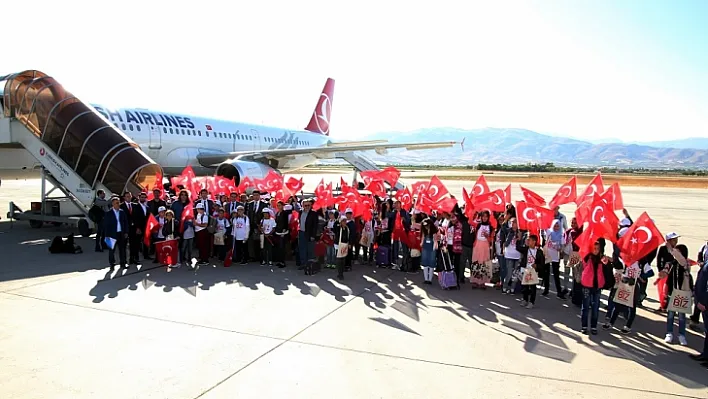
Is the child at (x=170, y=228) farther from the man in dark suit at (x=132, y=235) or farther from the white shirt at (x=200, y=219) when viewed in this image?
the man in dark suit at (x=132, y=235)

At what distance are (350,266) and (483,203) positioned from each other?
11.1ft

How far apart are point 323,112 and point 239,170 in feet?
62.3

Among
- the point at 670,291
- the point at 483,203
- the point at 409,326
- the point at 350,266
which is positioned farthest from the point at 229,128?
the point at 670,291

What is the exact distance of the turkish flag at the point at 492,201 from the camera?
10633mm

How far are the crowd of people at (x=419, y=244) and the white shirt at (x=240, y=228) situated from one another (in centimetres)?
2

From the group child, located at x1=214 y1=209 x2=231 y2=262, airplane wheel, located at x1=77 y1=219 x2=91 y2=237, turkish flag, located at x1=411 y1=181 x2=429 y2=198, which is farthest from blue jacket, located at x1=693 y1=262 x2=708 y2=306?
airplane wheel, located at x1=77 y1=219 x2=91 y2=237

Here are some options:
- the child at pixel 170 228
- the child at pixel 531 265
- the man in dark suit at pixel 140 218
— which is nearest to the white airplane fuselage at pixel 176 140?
the man in dark suit at pixel 140 218

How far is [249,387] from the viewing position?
5.04m

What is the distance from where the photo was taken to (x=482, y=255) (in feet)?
31.4

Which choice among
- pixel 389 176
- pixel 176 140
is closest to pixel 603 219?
pixel 389 176

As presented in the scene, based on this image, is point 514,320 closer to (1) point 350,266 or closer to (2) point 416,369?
(2) point 416,369

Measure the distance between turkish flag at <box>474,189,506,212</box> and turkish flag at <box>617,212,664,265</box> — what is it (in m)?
3.42

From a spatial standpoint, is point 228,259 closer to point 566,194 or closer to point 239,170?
point 566,194

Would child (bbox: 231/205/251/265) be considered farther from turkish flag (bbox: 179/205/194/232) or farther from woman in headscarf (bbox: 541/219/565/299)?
woman in headscarf (bbox: 541/219/565/299)
